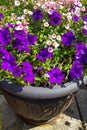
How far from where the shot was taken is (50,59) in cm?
239

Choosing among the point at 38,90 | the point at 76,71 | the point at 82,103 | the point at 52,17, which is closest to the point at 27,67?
the point at 38,90

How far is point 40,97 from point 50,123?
764 mm

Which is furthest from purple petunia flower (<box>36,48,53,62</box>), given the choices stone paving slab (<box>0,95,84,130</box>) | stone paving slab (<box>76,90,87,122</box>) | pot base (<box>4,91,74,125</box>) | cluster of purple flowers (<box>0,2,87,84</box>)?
stone paving slab (<box>76,90,87,122</box>)

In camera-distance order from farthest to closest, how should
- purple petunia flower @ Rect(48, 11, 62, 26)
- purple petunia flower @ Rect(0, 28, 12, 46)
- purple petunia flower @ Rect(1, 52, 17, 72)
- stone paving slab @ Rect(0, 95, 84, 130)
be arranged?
stone paving slab @ Rect(0, 95, 84, 130) → purple petunia flower @ Rect(48, 11, 62, 26) → purple petunia flower @ Rect(0, 28, 12, 46) → purple petunia flower @ Rect(1, 52, 17, 72)

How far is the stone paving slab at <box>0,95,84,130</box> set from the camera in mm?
2910

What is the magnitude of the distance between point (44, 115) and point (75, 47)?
65 centimetres

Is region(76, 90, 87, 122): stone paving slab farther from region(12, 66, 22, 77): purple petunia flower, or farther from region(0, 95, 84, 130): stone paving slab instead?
region(12, 66, 22, 77): purple petunia flower

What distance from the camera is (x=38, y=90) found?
7.43 ft

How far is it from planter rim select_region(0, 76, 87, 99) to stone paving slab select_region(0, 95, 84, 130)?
0.70m

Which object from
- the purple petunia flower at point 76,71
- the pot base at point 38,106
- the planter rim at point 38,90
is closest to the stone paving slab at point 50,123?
the pot base at point 38,106

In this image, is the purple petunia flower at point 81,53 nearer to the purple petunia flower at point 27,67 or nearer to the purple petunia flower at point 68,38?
the purple petunia flower at point 68,38

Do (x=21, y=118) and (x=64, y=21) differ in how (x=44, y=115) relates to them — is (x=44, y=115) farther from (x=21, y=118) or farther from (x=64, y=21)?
(x=64, y=21)

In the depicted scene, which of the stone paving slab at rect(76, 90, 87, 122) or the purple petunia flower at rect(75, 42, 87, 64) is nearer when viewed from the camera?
the purple petunia flower at rect(75, 42, 87, 64)

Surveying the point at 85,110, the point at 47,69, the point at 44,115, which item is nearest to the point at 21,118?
the point at 44,115
